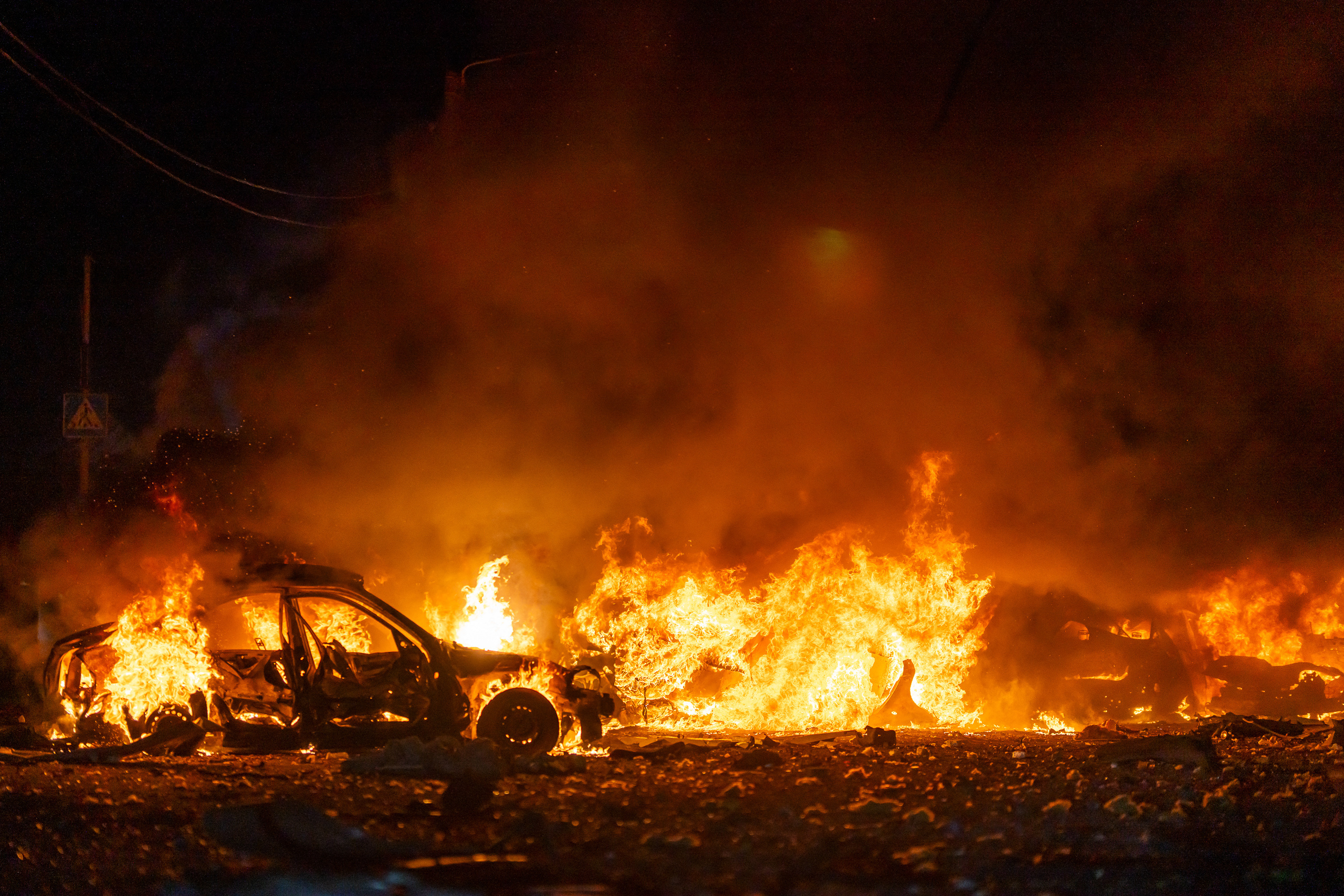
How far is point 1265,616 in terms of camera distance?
13.2m

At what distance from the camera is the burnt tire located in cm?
761

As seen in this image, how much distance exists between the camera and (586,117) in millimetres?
14898

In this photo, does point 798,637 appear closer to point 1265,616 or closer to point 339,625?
point 339,625

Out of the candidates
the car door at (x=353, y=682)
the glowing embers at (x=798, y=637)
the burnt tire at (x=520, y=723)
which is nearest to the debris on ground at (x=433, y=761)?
the car door at (x=353, y=682)

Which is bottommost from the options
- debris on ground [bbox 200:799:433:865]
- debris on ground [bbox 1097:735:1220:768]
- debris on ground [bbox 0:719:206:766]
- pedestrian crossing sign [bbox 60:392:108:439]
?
debris on ground [bbox 1097:735:1220:768]

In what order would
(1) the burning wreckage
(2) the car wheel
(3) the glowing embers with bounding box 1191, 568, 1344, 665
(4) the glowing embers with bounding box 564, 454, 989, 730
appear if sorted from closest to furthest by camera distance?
(1) the burning wreckage
(2) the car wheel
(4) the glowing embers with bounding box 564, 454, 989, 730
(3) the glowing embers with bounding box 1191, 568, 1344, 665

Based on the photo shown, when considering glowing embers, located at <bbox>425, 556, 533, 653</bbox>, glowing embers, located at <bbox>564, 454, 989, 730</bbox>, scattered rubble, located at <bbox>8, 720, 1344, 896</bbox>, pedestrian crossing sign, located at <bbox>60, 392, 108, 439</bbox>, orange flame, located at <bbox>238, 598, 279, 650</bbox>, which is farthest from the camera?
glowing embers, located at <bbox>425, 556, 533, 653</bbox>

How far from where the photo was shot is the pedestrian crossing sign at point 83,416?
11.3 m

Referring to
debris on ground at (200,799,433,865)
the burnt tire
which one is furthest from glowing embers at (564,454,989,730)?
debris on ground at (200,799,433,865)

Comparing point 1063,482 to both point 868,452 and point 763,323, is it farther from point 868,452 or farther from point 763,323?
point 763,323

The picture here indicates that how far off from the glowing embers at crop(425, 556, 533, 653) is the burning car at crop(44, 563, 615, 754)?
3.55 meters

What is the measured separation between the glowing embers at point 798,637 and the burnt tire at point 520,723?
336cm

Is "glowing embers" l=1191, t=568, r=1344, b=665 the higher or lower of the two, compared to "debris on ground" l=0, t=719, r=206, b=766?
higher

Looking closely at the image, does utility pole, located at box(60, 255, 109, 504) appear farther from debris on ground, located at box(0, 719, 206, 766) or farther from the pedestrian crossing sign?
debris on ground, located at box(0, 719, 206, 766)
